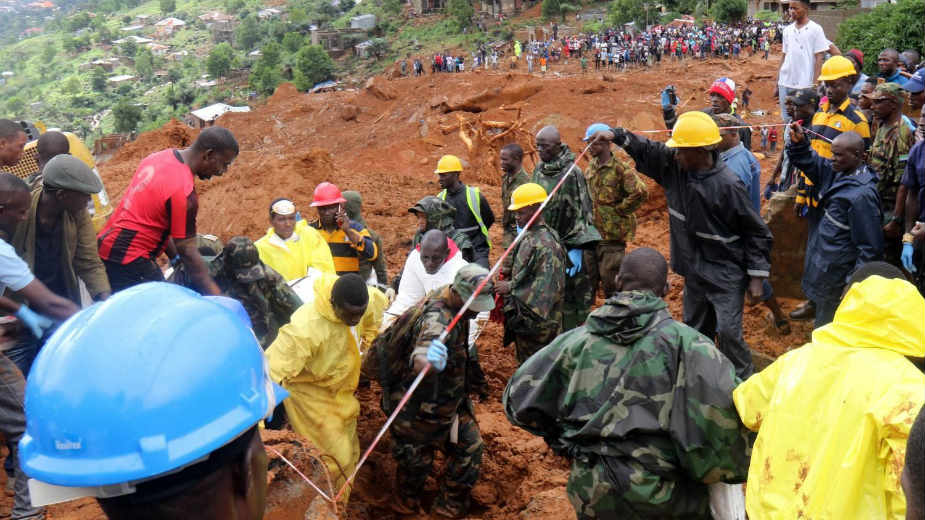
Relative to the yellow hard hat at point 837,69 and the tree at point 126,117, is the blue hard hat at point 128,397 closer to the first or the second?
the yellow hard hat at point 837,69

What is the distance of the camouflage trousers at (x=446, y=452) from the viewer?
4.71m

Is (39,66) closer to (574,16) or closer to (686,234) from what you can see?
(574,16)

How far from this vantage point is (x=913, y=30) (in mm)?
17078

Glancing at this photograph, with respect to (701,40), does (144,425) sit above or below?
above

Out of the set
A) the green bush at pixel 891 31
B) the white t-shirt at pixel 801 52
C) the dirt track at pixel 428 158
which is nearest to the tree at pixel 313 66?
the dirt track at pixel 428 158

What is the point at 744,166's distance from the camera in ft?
19.9

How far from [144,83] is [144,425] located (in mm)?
105867

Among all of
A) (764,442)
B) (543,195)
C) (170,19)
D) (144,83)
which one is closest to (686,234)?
(543,195)

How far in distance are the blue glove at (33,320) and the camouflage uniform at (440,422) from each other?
202cm

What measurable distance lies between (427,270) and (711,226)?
208 cm

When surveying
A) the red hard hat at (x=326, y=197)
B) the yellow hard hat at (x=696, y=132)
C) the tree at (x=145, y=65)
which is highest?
the yellow hard hat at (x=696, y=132)

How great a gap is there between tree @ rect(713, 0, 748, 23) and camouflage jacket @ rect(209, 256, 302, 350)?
44317mm

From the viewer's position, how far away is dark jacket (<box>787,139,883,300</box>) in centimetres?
530

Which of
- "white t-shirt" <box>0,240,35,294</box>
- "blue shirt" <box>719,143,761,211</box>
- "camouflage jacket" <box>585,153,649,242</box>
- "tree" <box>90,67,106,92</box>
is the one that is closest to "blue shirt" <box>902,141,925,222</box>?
"blue shirt" <box>719,143,761,211</box>
